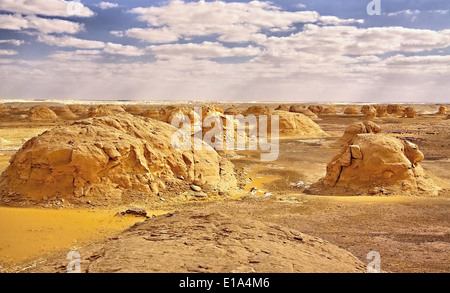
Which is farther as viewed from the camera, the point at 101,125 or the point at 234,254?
the point at 101,125

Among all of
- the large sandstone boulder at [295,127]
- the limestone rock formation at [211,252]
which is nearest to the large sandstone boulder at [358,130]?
the large sandstone boulder at [295,127]

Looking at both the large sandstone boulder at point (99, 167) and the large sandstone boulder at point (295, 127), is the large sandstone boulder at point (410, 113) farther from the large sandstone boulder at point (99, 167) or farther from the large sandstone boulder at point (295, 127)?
the large sandstone boulder at point (99, 167)

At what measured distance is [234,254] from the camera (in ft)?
13.1

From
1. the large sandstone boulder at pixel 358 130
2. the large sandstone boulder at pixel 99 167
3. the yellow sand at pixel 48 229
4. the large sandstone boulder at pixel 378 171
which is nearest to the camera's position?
the yellow sand at pixel 48 229

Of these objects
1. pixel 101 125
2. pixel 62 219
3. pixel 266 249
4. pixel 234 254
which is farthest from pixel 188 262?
pixel 101 125

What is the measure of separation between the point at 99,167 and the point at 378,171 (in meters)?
8.00

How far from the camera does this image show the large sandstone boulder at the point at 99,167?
884 cm

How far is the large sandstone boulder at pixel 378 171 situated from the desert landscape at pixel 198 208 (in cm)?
3

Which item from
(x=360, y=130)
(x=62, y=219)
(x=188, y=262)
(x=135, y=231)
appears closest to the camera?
(x=188, y=262)

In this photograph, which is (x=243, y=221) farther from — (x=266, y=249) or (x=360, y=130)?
(x=360, y=130)

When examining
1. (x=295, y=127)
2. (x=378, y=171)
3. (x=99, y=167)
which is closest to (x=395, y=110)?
(x=295, y=127)

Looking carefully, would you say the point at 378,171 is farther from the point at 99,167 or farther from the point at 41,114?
the point at 41,114

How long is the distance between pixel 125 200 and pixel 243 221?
4659 mm

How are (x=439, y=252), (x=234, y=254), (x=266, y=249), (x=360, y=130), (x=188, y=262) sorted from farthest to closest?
(x=360, y=130) < (x=439, y=252) < (x=266, y=249) < (x=234, y=254) < (x=188, y=262)
